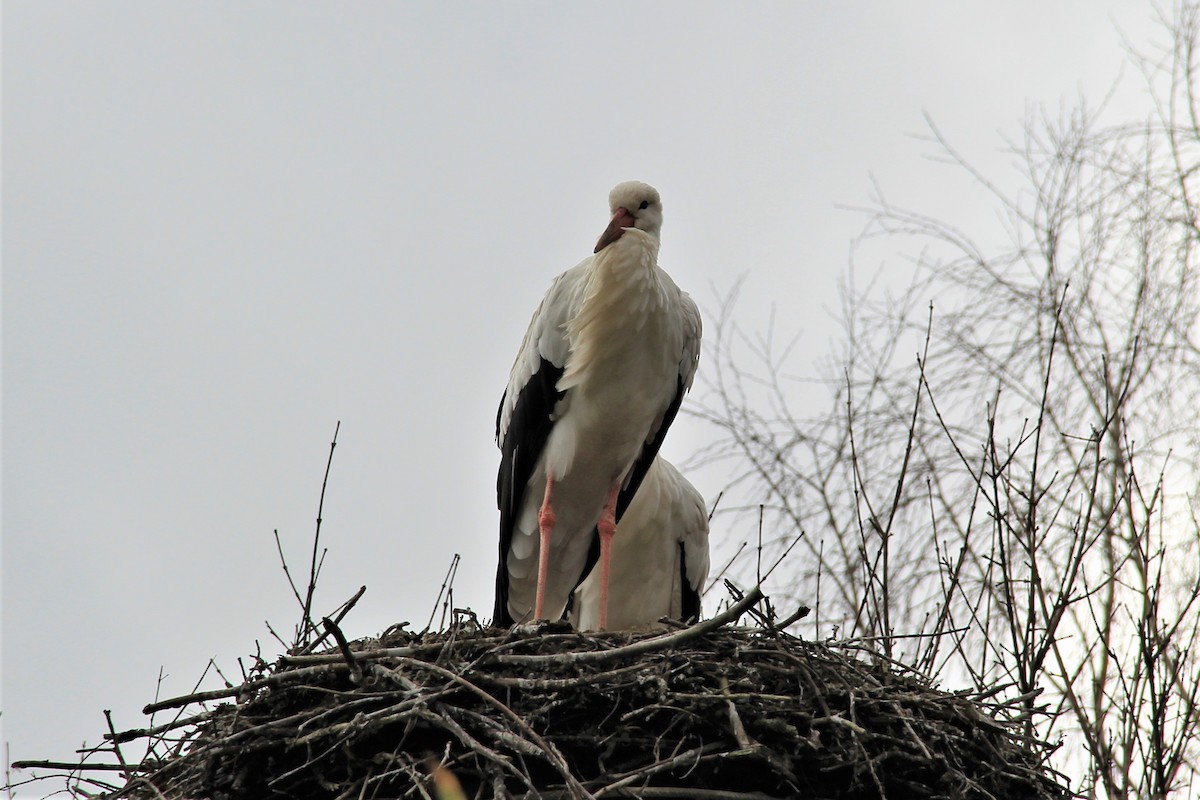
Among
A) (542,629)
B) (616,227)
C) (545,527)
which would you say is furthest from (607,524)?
(542,629)

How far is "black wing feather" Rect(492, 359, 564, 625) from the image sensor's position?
495 cm

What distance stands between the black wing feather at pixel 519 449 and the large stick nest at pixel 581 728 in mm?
1563

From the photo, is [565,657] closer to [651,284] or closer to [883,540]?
[883,540]

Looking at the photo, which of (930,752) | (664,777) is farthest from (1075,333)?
(664,777)

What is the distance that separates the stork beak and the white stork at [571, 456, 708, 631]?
4.00 feet

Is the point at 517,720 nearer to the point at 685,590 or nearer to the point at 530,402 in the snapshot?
the point at 530,402

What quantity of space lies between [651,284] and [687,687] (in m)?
1.87

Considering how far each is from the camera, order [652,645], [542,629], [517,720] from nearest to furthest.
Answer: [517,720], [652,645], [542,629]

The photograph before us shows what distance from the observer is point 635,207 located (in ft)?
16.6

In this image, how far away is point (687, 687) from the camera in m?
3.36

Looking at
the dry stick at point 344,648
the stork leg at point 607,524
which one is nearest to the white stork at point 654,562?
the stork leg at point 607,524

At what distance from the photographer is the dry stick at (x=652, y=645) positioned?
8.94 ft

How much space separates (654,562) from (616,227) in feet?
5.40

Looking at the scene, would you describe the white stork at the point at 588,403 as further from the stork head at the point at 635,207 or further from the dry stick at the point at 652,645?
the dry stick at the point at 652,645
